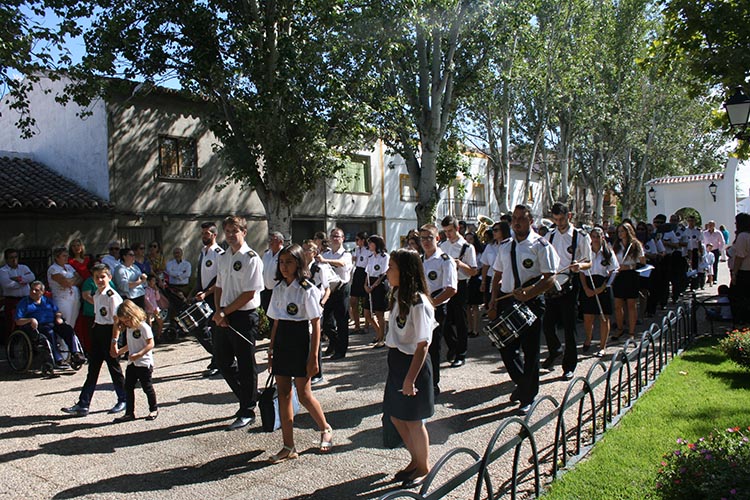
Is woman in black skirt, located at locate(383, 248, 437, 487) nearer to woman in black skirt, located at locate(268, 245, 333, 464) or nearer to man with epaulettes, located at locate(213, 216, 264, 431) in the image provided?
woman in black skirt, located at locate(268, 245, 333, 464)

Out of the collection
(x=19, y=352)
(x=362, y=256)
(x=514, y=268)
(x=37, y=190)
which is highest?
(x=37, y=190)

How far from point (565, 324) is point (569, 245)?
3.95ft

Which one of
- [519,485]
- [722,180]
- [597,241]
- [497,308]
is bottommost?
[519,485]

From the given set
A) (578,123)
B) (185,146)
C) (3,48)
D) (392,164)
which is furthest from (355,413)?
(578,123)

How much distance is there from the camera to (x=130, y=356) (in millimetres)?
6273

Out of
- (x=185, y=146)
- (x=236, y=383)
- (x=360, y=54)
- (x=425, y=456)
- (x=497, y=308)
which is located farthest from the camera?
(x=185, y=146)

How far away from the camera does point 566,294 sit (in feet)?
24.1

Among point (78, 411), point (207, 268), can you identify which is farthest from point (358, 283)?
point (78, 411)

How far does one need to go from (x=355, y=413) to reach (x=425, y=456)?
2.05m

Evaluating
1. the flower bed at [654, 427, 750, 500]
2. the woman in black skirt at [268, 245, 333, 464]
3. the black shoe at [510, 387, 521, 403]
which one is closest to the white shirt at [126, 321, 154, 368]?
the woman in black skirt at [268, 245, 333, 464]

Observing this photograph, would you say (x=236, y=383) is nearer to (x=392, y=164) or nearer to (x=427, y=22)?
(x=427, y=22)

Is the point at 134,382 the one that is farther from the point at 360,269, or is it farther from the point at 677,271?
the point at 677,271

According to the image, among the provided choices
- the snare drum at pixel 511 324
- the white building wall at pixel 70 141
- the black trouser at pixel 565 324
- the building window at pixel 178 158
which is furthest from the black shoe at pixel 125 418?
the building window at pixel 178 158

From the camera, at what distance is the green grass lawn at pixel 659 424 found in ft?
13.4
